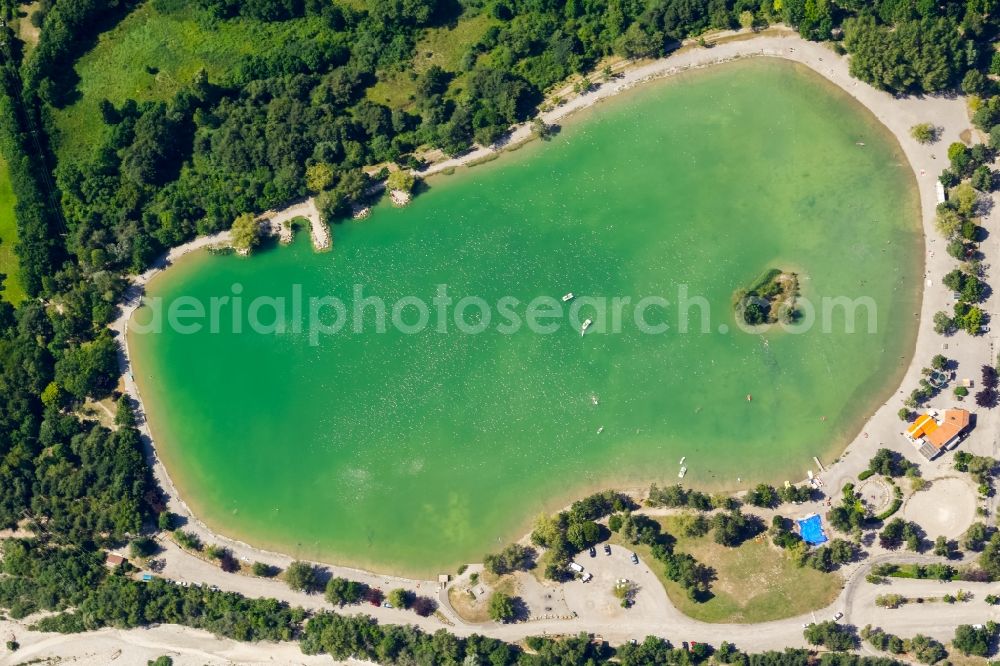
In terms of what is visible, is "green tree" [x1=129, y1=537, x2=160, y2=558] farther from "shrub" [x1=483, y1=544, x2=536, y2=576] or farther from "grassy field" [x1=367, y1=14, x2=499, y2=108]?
"grassy field" [x1=367, y1=14, x2=499, y2=108]

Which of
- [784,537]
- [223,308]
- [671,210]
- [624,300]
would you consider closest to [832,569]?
[784,537]

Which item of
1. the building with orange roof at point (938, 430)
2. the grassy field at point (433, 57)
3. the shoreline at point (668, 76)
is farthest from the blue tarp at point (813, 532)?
the grassy field at point (433, 57)

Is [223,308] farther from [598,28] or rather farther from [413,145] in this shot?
[598,28]

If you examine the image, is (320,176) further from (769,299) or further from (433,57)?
(769,299)

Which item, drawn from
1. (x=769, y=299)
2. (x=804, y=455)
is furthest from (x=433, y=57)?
(x=804, y=455)

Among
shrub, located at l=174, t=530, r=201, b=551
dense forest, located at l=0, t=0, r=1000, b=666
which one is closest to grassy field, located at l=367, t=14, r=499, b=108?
dense forest, located at l=0, t=0, r=1000, b=666
